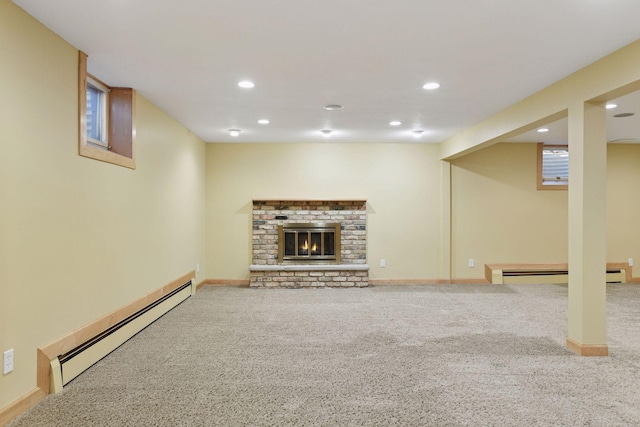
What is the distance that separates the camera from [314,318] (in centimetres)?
476

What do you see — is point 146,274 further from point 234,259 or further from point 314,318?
point 234,259

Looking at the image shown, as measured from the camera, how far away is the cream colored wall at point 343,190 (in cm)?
703

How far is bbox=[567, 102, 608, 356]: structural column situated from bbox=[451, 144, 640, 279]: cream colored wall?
365cm

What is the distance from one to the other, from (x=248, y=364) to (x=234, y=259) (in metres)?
3.86

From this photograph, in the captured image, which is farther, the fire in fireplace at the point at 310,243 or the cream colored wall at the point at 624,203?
the cream colored wall at the point at 624,203

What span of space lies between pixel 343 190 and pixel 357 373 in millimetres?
4325

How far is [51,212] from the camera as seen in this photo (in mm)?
2771

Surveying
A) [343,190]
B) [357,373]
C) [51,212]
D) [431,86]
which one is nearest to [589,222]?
[431,86]

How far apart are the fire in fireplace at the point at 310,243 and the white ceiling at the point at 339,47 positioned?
2651 mm

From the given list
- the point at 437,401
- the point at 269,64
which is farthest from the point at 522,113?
the point at 437,401

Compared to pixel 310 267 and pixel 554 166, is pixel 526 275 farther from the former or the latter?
pixel 310 267

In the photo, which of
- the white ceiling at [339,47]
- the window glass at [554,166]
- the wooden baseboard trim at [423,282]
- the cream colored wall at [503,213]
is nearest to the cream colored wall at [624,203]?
the window glass at [554,166]

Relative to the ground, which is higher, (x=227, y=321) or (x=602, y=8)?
(x=602, y=8)

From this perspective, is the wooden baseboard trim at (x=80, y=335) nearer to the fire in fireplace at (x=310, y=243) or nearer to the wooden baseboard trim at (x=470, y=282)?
the fire in fireplace at (x=310, y=243)
